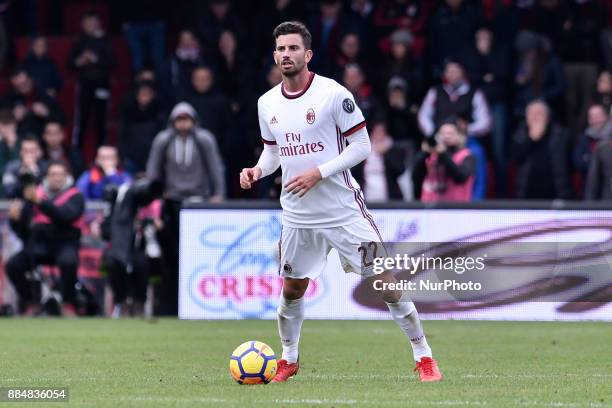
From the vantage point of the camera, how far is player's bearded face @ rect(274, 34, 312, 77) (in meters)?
9.27

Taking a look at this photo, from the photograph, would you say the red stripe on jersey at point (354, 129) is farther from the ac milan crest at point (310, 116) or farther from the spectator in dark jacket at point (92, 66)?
the spectator in dark jacket at point (92, 66)

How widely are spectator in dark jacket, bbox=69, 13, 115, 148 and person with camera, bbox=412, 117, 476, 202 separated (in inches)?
247

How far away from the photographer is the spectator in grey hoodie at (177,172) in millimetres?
17250

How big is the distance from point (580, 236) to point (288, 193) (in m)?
5.92

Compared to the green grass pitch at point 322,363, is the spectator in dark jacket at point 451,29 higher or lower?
higher

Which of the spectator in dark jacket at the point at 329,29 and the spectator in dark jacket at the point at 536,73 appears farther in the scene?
the spectator in dark jacket at the point at 329,29

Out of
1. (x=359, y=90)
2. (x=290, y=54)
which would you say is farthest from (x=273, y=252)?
(x=290, y=54)

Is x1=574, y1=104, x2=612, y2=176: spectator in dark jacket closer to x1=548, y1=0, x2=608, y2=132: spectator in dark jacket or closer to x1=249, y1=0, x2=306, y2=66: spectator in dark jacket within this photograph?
x1=548, y1=0, x2=608, y2=132: spectator in dark jacket

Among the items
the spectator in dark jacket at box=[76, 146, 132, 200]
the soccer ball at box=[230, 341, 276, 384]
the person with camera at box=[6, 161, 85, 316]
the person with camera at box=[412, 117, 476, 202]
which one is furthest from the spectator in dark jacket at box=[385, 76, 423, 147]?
the soccer ball at box=[230, 341, 276, 384]

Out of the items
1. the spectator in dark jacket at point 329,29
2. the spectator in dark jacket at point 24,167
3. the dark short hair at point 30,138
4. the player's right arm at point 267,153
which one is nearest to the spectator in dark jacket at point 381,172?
the spectator in dark jacket at point 329,29

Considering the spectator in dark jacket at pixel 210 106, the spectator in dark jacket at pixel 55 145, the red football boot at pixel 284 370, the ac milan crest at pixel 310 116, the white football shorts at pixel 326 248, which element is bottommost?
the red football boot at pixel 284 370

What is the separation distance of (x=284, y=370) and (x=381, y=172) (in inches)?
328

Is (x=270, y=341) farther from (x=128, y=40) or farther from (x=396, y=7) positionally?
(x=128, y=40)

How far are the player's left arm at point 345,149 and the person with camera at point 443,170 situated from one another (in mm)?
7046
